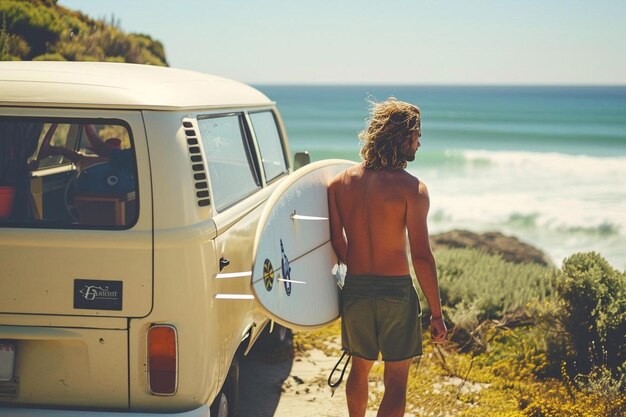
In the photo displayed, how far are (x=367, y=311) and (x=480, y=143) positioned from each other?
1944 inches

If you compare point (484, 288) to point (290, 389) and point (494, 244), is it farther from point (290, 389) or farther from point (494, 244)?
point (494, 244)

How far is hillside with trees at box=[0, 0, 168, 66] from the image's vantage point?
13.4 metres

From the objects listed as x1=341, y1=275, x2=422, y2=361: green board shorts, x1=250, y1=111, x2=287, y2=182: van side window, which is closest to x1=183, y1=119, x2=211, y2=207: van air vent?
x1=341, y1=275, x2=422, y2=361: green board shorts

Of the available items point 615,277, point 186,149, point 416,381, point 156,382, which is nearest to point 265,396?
point 416,381

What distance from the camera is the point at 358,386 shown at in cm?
407

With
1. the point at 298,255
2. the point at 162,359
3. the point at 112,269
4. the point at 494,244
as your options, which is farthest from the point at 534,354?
the point at 494,244

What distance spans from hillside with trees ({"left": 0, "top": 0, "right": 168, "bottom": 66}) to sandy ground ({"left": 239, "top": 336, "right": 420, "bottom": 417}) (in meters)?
7.56

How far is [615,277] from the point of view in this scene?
604 cm

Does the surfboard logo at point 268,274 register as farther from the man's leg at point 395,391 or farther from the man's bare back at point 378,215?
the man's leg at point 395,391

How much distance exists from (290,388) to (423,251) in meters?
2.28

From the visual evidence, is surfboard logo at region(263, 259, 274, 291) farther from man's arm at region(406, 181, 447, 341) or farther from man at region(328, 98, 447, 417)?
man's arm at region(406, 181, 447, 341)

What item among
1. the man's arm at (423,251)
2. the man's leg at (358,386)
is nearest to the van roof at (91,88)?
the man's arm at (423,251)

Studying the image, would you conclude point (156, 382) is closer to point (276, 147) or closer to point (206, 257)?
point (206, 257)

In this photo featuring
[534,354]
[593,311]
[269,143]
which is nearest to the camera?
[269,143]
